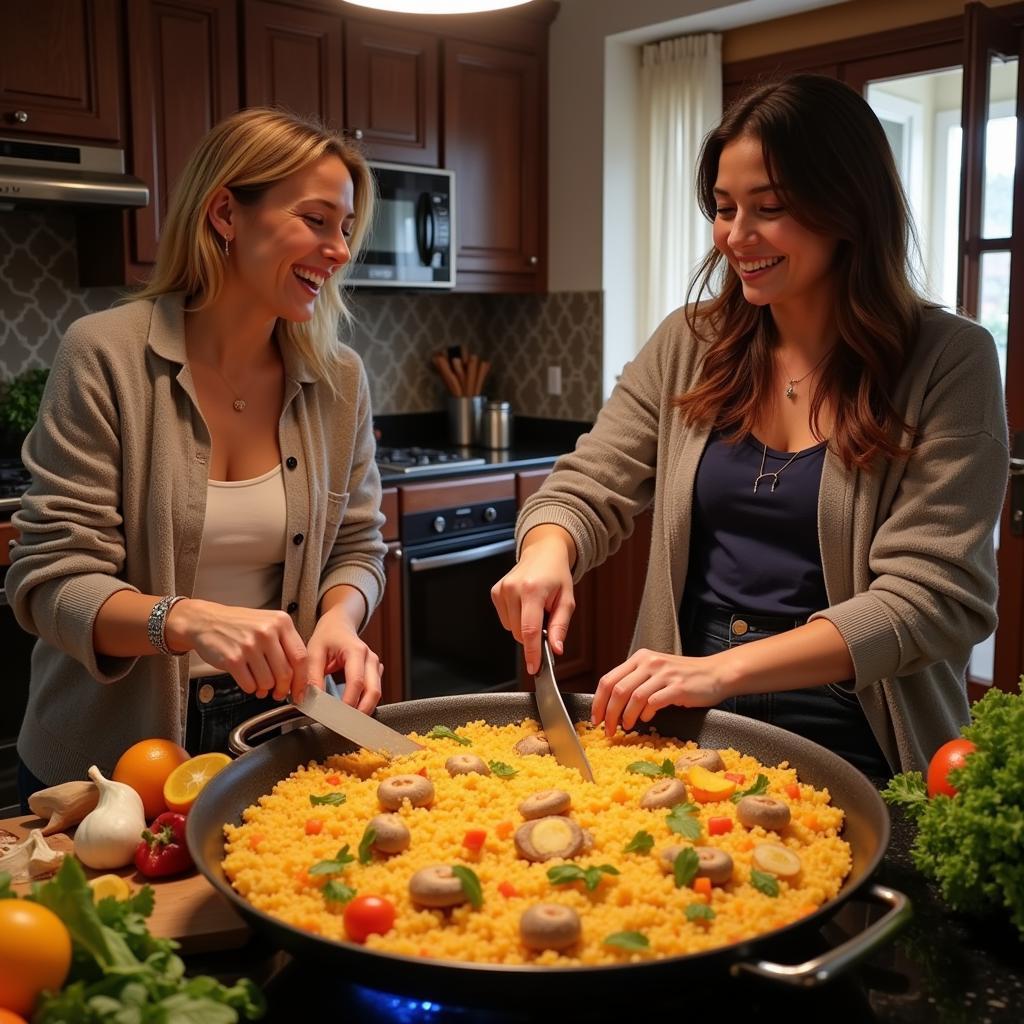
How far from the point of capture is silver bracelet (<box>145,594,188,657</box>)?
1412 mm

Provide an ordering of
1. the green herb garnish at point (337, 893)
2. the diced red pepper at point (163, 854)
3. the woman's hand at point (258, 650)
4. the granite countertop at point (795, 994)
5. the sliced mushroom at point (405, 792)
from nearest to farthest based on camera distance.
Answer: the granite countertop at point (795, 994) < the green herb garnish at point (337, 893) < the diced red pepper at point (163, 854) < the sliced mushroom at point (405, 792) < the woman's hand at point (258, 650)

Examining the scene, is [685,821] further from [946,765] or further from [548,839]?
[946,765]

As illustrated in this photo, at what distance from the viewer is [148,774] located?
3.96ft

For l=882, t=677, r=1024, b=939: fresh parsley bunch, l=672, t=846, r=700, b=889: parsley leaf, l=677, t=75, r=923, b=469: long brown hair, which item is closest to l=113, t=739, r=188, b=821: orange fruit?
l=672, t=846, r=700, b=889: parsley leaf

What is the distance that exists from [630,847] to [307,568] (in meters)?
0.88

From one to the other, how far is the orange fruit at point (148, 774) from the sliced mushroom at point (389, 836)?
27 centimetres

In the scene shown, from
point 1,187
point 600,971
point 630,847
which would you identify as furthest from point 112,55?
point 600,971

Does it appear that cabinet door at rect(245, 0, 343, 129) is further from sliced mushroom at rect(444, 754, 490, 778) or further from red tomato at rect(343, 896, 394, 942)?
red tomato at rect(343, 896, 394, 942)

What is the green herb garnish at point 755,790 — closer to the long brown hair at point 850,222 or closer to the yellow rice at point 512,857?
the yellow rice at point 512,857

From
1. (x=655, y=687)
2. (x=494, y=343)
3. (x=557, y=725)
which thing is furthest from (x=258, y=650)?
(x=494, y=343)

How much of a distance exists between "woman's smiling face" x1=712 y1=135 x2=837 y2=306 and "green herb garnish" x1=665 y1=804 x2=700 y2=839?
32.1 inches

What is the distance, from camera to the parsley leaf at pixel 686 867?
999 mm

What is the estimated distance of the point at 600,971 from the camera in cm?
78

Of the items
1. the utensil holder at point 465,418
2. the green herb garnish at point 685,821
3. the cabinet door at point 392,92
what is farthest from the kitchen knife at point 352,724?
the utensil holder at point 465,418
